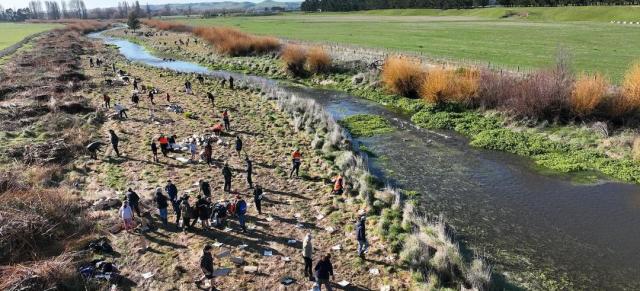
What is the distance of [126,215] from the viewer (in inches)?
739

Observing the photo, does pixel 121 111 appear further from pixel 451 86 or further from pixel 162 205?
pixel 451 86

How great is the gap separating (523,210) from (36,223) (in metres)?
21.5

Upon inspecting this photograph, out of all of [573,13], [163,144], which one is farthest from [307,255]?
[573,13]

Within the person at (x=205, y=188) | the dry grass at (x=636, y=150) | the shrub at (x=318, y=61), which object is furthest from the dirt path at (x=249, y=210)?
the shrub at (x=318, y=61)

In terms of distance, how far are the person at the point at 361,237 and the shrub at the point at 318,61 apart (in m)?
41.9

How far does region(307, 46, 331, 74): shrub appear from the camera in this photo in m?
56.9

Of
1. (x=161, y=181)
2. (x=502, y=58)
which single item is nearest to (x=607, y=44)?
(x=502, y=58)

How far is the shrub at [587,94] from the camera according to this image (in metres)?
30.8

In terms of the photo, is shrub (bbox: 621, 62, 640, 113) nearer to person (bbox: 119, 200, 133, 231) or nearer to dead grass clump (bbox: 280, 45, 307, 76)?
person (bbox: 119, 200, 133, 231)

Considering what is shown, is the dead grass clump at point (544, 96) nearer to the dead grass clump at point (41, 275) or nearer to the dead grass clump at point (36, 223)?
the dead grass clump at point (36, 223)

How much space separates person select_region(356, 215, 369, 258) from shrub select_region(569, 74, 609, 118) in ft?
73.8

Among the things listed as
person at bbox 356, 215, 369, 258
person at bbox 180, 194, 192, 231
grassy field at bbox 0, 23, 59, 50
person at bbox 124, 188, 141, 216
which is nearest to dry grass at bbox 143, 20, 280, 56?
grassy field at bbox 0, 23, 59, 50

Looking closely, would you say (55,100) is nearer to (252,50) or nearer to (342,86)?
(342,86)

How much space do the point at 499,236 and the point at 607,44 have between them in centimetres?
5159
